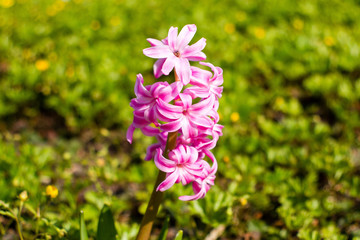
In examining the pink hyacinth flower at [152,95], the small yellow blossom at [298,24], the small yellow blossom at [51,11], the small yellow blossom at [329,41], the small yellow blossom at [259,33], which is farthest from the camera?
the small yellow blossom at [51,11]

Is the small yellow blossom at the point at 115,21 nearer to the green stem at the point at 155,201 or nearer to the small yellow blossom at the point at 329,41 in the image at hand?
the small yellow blossom at the point at 329,41

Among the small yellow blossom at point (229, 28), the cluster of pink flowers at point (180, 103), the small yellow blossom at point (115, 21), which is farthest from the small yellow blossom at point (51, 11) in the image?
the cluster of pink flowers at point (180, 103)

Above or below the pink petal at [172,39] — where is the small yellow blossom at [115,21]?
below

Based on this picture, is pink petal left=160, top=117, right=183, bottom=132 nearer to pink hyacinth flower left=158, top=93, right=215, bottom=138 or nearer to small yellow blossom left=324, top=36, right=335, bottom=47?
pink hyacinth flower left=158, top=93, right=215, bottom=138

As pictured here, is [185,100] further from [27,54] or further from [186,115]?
[27,54]

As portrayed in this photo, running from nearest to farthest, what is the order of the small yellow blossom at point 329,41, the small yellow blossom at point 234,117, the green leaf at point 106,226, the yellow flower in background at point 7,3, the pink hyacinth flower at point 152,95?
the pink hyacinth flower at point 152,95 < the green leaf at point 106,226 < the small yellow blossom at point 234,117 < the small yellow blossom at point 329,41 < the yellow flower in background at point 7,3

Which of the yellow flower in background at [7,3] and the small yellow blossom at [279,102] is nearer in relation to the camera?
the small yellow blossom at [279,102]

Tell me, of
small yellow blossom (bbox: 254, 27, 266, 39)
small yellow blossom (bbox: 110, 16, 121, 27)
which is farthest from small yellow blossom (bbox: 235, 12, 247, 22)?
small yellow blossom (bbox: 110, 16, 121, 27)
